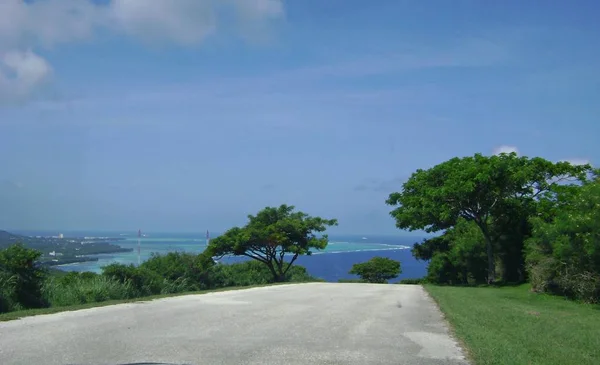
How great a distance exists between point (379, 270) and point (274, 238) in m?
31.0

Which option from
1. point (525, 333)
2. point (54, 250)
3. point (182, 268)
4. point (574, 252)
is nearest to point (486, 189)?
point (574, 252)

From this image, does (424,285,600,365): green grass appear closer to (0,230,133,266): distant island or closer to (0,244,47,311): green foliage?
(0,244,47,311): green foliage

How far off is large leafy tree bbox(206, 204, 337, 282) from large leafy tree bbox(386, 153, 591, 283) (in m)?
A: 6.76

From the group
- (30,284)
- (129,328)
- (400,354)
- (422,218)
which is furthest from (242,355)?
(422,218)

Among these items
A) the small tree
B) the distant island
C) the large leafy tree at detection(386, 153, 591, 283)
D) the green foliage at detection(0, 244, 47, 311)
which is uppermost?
the large leafy tree at detection(386, 153, 591, 283)

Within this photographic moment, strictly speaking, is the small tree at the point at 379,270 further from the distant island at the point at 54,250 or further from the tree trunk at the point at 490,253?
the tree trunk at the point at 490,253

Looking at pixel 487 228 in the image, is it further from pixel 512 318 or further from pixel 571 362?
pixel 571 362

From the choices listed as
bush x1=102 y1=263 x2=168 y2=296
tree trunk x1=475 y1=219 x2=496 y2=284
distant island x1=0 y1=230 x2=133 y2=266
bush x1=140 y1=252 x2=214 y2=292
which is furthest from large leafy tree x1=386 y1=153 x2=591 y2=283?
distant island x1=0 y1=230 x2=133 y2=266

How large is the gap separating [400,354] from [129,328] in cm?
538

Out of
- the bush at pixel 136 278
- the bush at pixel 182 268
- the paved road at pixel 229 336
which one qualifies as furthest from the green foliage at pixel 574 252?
the bush at pixel 182 268

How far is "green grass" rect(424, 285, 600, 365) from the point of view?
9164 mm

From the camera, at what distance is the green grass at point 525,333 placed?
9164 mm

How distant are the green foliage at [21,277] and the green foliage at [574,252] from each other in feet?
58.3

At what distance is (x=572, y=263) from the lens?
2216cm
